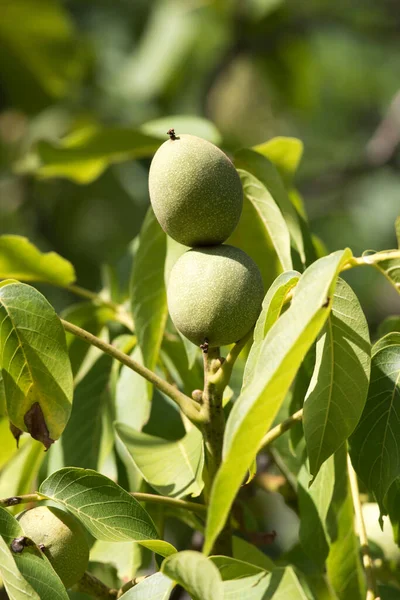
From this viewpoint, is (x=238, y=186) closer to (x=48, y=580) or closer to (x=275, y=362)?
(x=275, y=362)

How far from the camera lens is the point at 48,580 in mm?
938

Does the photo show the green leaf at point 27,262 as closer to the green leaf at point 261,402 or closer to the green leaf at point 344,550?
the green leaf at point 344,550

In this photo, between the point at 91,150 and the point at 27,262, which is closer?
the point at 27,262

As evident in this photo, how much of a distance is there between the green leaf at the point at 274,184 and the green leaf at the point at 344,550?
36 centimetres

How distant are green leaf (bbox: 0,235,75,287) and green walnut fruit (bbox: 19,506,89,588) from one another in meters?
0.55

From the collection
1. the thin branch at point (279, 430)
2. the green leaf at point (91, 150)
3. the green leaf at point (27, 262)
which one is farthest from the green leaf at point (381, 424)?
the green leaf at point (91, 150)

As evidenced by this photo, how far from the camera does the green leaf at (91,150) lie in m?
1.98

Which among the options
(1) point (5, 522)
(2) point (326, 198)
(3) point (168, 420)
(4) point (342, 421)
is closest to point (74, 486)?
(1) point (5, 522)

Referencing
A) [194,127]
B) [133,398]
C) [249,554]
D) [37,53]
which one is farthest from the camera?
[37,53]

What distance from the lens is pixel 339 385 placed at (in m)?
1.01

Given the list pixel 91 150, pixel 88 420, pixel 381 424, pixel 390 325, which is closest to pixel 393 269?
pixel 381 424

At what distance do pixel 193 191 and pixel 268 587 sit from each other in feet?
1.56

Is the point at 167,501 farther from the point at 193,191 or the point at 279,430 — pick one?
the point at 193,191

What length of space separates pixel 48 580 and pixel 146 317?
0.52 m
